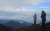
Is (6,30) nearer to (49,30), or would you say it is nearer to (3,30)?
(3,30)

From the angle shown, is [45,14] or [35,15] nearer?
[45,14]

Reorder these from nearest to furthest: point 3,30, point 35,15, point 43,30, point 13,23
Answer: point 43,30
point 3,30
point 35,15
point 13,23

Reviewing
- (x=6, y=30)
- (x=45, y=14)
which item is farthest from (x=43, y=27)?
(x=6, y=30)

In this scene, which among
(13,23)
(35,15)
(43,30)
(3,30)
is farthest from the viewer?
(13,23)

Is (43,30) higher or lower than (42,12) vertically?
lower

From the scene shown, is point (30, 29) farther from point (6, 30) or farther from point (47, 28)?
point (6, 30)

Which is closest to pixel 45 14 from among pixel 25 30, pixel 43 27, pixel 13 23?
pixel 43 27

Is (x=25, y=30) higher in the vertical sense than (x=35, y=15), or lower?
lower

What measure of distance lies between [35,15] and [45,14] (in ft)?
29.9

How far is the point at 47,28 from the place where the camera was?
48.0m

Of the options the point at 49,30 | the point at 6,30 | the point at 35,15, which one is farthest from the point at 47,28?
the point at 6,30

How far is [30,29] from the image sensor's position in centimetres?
4838

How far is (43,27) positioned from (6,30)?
14.1 meters

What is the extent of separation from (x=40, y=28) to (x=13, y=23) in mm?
50022
